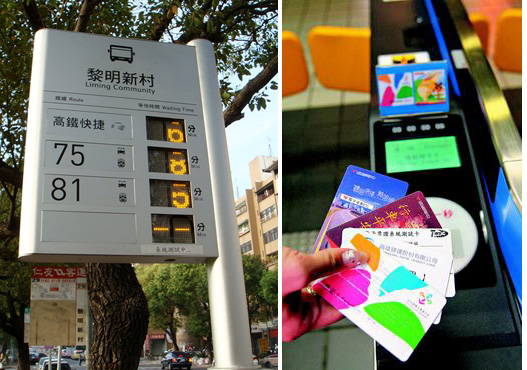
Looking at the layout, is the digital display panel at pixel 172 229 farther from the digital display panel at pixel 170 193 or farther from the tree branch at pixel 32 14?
the tree branch at pixel 32 14

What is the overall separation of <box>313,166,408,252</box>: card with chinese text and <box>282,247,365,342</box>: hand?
4 centimetres

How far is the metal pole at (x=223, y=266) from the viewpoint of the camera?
3.47 metres

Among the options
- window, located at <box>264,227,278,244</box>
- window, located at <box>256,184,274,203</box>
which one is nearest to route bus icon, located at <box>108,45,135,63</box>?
window, located at <box>264,227,278,244</box>

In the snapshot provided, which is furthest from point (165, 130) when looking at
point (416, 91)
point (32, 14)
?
point (32, 14)

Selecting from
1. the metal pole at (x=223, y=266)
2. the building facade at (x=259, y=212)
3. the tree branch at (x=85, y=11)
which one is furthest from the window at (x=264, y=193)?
the metal pole at (x=223, y=266)

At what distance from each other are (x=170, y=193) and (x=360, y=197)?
2459mm

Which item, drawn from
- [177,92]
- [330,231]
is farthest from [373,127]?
[177,92]

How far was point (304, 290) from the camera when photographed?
60.4 inches

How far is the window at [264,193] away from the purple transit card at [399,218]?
134 feet

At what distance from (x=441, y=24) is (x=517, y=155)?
1.54 feet

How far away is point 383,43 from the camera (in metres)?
1.70

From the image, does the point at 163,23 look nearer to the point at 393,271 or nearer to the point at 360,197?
the point at 360,197

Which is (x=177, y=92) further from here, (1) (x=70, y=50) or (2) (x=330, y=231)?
(2) (x=330, y=231)

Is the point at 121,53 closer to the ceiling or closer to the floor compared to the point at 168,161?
closer to the ceiling
